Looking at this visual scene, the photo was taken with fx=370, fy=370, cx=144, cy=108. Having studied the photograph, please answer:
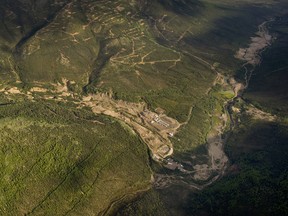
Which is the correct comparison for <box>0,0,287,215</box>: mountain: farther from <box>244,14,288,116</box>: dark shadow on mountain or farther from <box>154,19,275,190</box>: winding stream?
<box>244,14,288,116</box>: dark shadow on mountain

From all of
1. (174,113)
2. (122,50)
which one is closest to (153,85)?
(174,113)

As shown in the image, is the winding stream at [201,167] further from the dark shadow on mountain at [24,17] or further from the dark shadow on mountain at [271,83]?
the dark shadow on mountain at [24,17]

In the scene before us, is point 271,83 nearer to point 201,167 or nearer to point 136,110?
point 136,110

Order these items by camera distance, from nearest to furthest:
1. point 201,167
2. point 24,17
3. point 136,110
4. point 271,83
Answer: point 201,167 < point 136,110 < point 271,83 < point 24,17

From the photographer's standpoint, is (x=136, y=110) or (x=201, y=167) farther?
(x=136, y=110)

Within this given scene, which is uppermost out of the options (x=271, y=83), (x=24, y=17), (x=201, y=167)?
(x=24, y=17)

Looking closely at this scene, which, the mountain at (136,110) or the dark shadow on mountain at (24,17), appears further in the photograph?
the dark shadow on mountain at (24,17)

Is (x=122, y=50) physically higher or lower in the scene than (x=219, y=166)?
higher

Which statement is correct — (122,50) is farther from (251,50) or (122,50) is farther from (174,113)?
(251,50)

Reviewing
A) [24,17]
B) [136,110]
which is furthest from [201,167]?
[24,17]

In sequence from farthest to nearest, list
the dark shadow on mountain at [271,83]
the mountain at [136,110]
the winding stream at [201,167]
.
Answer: the dark shadow on mountain at [271,83] → the winding stream at [201,167] → the mountain at [136,110]

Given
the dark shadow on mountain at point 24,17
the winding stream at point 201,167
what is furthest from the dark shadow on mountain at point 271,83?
the dark shadow on mountain at point 24,17
